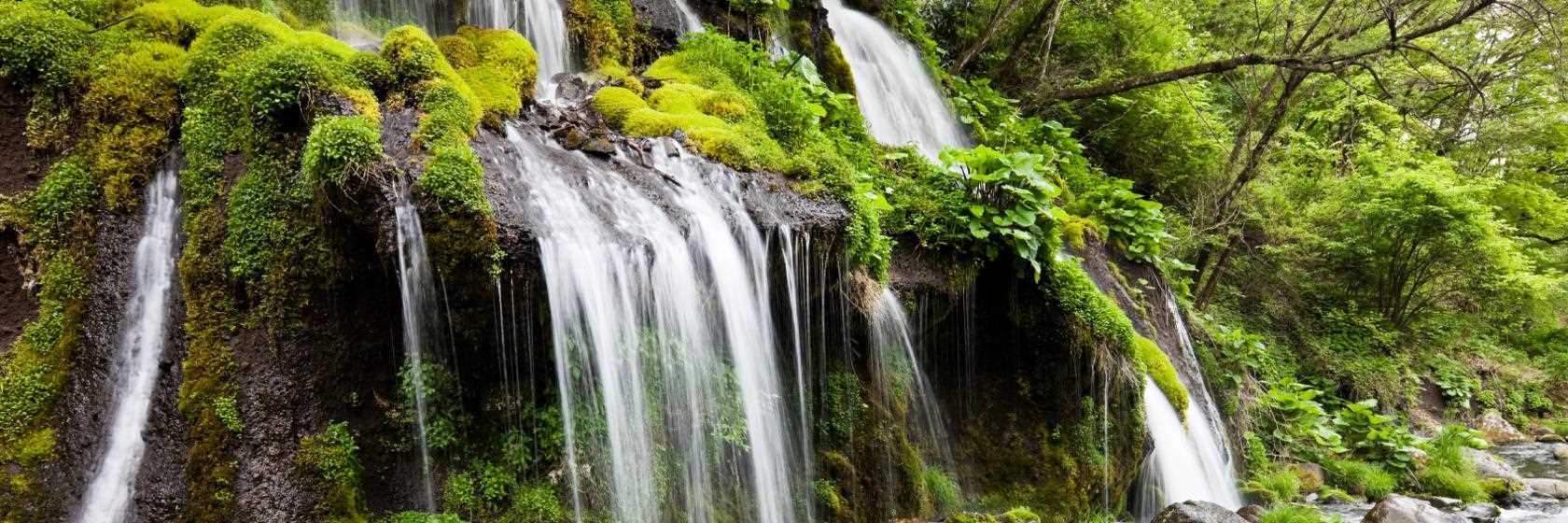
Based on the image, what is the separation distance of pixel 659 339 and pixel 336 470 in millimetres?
1810

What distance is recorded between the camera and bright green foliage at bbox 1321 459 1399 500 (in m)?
9.55

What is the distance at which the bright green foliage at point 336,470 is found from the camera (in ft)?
13.9

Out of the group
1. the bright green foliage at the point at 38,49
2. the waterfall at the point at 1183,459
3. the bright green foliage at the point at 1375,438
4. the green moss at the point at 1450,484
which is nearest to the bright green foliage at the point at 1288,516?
the waterfall at the point at 1183,459

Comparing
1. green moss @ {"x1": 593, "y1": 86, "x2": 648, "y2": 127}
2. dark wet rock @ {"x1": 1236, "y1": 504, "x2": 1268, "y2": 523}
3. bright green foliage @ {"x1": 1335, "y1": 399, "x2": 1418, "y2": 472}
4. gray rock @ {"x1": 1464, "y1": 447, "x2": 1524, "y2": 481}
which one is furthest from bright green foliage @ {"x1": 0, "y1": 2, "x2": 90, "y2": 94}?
gray rock @ {"x1": 1464, "y1": 447, "x2": 1524, "y2": 481}

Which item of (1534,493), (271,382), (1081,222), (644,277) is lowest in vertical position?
(1534,493)

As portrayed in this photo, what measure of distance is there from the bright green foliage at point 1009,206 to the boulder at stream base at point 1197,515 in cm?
206

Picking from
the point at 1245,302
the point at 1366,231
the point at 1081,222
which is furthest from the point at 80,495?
the point at 1366,231

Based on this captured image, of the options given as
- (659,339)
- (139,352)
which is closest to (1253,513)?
(659,339)

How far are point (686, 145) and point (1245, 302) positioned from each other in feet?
44.5

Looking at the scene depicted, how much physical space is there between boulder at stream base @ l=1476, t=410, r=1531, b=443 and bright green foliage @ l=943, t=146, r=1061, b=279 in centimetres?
1275

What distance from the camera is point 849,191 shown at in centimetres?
595

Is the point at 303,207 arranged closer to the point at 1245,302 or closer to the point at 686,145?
the point at 686,145

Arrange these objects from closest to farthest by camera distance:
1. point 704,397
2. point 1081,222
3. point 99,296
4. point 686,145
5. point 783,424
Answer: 1. point 99,296
2. point 704,397
3. point 783,424
4. point 686,145
5. point 1081,222

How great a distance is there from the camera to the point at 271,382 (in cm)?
430
